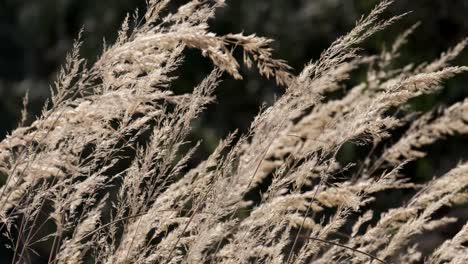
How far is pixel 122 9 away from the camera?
8.81 meters

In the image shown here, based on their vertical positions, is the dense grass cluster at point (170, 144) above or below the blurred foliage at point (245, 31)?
above

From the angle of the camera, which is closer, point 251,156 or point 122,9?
point 251,156

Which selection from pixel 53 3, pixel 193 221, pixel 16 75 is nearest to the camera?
pixel 193 221

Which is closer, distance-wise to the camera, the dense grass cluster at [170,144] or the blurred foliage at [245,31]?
the dense grass cluster at [170,144]

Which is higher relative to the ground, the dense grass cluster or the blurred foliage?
the dense grass cluster

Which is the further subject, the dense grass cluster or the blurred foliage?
the blurred foliage

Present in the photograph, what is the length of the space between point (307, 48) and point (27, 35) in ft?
11.8

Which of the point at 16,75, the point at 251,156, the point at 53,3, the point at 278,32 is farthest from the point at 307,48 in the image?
the point at 251,156

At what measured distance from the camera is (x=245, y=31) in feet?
26.4

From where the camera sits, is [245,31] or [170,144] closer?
[170,144]

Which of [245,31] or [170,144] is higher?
[170,144]

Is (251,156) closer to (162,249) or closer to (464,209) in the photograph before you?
(162,249)

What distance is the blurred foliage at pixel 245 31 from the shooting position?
24.2ft

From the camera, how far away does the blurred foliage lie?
739 centimetres
